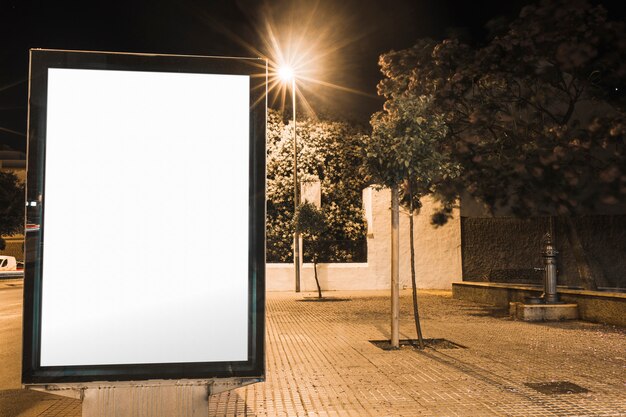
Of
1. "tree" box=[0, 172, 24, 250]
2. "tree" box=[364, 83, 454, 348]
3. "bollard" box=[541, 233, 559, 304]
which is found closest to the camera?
"tree" box=[364, 83, 454, 348]

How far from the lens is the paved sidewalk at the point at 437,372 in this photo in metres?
5.64

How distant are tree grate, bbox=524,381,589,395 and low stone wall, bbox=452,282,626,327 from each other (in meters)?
5.90

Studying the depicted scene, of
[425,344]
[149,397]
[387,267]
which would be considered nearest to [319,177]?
[387,267]

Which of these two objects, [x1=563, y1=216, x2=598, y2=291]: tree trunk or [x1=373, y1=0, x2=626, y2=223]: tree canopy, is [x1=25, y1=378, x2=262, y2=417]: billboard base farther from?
[x1=563, y1=216, x2=598, y2=291]: tree trunk

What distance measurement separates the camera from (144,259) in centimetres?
289

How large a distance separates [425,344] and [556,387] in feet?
10.8

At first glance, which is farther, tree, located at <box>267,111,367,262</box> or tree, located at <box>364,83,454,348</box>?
tree, located at <box>267,111,367,262</box>

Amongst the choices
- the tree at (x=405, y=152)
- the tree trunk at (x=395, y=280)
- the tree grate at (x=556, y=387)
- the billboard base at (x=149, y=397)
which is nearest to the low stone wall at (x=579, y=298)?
the tree at (x=405, y=152)

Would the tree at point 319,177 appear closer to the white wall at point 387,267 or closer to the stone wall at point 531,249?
the white wall at point 387,267

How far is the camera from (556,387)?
639cm

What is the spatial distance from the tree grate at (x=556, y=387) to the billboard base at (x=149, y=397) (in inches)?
172

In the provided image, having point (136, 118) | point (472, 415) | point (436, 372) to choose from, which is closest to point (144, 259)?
point (136, 118)

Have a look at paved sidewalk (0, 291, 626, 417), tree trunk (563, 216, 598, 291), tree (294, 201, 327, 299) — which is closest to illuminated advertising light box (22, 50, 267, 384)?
paved sidewalk (0, 291, 626, 417)

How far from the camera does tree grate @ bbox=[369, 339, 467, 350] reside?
9.23 m
